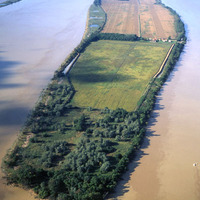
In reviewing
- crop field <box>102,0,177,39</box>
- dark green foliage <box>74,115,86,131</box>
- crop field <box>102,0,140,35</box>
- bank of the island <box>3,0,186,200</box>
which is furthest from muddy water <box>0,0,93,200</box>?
crop field <box>102,0,177,39</box>

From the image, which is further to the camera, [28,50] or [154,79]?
[28,50]

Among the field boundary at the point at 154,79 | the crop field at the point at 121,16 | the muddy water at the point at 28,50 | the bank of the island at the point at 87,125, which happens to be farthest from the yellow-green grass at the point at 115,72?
the crop field at the point at 121,16

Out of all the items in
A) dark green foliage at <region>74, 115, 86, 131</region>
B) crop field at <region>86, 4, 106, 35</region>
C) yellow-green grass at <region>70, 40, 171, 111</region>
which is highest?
crop field at <region>86, 4, 106, 35</region>

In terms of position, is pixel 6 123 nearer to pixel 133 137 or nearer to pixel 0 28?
pixel 133 137

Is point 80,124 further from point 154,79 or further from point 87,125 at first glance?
point 154,79

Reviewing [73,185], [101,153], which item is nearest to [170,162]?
[101,153]

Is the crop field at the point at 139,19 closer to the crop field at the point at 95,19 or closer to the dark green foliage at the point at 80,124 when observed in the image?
the crop field at the point at 95,19

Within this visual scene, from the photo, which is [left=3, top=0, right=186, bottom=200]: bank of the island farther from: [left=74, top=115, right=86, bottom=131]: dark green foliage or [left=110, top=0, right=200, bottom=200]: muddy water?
[left=110, top=0, right=200, bottom=200]: muddy water

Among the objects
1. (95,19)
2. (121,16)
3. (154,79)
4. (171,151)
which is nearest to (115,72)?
(154,79)
